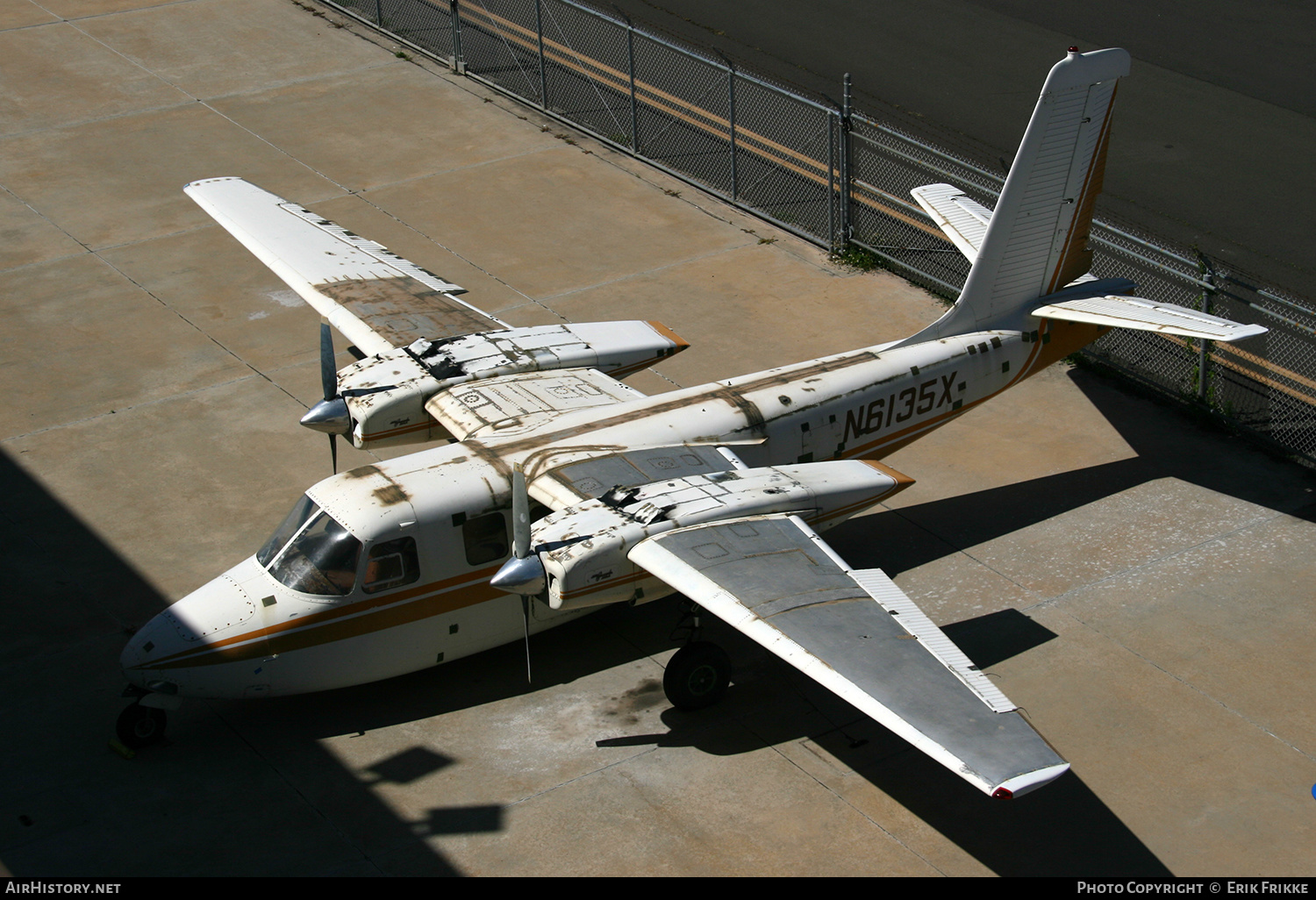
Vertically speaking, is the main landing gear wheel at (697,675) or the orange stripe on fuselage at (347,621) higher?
the orange stripe on fuselage at (347,621)

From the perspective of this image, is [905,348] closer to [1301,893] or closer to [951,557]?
[951,557]

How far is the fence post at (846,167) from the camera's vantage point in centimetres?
2514

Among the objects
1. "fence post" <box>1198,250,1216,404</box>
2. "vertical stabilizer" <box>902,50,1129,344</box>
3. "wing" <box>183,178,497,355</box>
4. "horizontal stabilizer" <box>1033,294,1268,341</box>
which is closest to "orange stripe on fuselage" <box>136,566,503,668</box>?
"wing" <box>183,178,497,355</box>

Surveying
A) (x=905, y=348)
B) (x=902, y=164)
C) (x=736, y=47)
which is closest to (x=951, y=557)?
(x=905, y=348)

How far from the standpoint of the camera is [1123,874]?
13336 mm

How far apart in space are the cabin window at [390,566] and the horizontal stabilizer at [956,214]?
924cm

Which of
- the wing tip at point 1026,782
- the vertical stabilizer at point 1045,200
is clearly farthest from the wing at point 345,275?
the wing tip at point 1026,782

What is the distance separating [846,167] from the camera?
25.6 metres

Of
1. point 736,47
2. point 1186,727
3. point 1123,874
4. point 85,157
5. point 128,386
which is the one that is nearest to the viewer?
→ point 1123,874

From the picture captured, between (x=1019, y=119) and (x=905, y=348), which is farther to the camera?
(x=1019, y=119)

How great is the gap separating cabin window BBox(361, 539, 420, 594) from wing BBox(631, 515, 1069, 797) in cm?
246

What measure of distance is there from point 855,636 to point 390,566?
4.98m

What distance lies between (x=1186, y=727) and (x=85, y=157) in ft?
80.7

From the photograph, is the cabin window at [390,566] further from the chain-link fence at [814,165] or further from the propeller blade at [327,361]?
the chain-link fence at [814,165]
